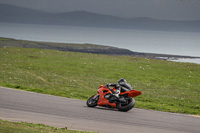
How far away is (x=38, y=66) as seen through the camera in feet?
152

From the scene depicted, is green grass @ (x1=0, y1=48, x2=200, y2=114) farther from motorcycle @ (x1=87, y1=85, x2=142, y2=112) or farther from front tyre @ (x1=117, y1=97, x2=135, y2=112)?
motorcycle @ (x1=87, y1=85, x2=142, y2=112)

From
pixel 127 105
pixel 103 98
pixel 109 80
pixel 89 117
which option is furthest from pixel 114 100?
pixel 109 80

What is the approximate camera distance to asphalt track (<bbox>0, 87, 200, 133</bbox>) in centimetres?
1461

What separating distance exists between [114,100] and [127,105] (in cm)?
91

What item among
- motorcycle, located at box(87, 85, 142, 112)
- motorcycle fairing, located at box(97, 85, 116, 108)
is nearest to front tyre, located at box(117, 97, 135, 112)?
motorcycle, located at box(87, 85, 142, 112)

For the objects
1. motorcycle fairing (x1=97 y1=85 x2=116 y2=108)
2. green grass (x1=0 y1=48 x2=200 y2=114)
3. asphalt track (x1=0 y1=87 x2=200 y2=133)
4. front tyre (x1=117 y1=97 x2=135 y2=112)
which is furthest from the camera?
green grass (x1=0 y1=48 x2=200 y2=114)

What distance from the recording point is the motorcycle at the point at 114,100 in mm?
18319

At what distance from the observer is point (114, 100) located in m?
18.8

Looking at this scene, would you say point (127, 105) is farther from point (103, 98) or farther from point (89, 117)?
point (89, 117)

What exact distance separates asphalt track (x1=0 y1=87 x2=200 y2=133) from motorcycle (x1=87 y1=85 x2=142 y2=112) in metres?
0.33

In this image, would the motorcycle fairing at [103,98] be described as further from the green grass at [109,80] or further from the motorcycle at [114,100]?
the green grass at [109,80]

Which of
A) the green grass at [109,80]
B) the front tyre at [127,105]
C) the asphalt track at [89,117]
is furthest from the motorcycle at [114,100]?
the green grass at [109,80]

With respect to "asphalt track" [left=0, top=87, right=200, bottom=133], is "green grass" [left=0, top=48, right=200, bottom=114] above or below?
above

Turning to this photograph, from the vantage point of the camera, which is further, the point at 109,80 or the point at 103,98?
the point at 109,80
